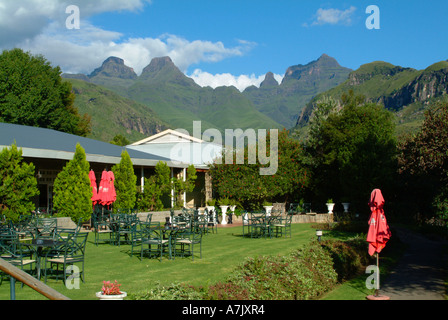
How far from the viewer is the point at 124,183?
2016cm

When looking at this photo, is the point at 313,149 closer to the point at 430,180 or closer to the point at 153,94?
the point at 430,180

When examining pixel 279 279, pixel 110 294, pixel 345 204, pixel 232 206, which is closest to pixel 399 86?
pixel 345 204

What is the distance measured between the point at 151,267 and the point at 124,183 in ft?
37.0

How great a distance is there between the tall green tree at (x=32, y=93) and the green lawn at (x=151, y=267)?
27.9 meters

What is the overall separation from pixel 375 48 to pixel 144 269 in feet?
44.0

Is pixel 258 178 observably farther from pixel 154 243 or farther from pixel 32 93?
pixel 32 93

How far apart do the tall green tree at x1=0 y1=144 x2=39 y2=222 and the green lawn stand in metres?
3.18

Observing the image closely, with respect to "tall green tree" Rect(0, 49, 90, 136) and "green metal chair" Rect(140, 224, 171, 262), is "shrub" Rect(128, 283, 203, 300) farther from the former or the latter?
"tall green tree" Rect(0, 49, 90, 136)

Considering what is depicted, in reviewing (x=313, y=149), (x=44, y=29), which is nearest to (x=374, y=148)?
(x=313, y=149)

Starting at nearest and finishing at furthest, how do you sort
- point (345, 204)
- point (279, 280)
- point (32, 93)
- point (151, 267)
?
1. point (279, 280)
2. point (151, 267)
3. point (345, 204)
4. point (32, 93)

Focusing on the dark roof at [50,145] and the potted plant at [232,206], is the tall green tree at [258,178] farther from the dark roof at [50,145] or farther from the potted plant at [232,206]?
the dark roof at [50,145]

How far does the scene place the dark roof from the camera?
17.2 m

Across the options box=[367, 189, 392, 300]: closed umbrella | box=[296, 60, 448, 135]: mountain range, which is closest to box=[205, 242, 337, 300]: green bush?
box=[367, 189, 392, 300]: closed umbrella

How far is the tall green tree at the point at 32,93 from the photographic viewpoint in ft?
122
